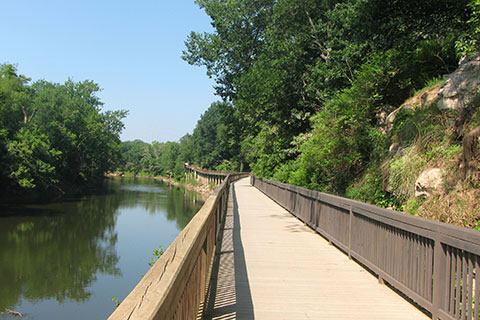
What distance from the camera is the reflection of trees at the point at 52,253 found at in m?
16.6

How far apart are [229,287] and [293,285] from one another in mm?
864

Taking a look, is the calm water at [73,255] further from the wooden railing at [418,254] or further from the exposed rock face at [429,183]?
the exposed rock face at [429,183]

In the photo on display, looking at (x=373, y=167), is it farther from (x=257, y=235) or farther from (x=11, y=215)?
(x=11, y=215)

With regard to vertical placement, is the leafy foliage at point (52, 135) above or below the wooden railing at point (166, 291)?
above

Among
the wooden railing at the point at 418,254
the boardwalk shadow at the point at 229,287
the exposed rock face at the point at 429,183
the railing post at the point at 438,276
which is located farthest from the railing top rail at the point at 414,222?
the boardwalk shadow at the point at 229,287

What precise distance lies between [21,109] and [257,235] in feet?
153

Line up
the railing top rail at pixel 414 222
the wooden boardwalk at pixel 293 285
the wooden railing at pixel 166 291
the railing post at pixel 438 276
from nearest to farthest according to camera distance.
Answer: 1. the wooden railing at pixel 166 291
2. the railing top rail at pixel 414 222
3. the railing post at pixel 438 276
4. the wooden boardwalk at pixel 293 285

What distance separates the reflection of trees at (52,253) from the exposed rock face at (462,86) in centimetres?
1497

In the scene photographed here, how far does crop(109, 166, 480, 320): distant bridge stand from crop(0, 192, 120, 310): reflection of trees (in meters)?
12.1

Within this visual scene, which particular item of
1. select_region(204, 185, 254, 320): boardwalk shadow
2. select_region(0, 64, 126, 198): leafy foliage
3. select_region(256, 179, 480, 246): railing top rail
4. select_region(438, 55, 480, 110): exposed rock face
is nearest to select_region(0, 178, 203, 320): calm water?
select_region(0, 64, 126, 198): leafy foliage

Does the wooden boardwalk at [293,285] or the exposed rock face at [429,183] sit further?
the exposed rock face at [429,183]

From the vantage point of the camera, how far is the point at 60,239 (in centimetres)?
2500

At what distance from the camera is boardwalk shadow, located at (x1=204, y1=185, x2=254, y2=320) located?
405 cm

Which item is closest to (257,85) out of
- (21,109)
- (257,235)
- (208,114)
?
(257,235)
